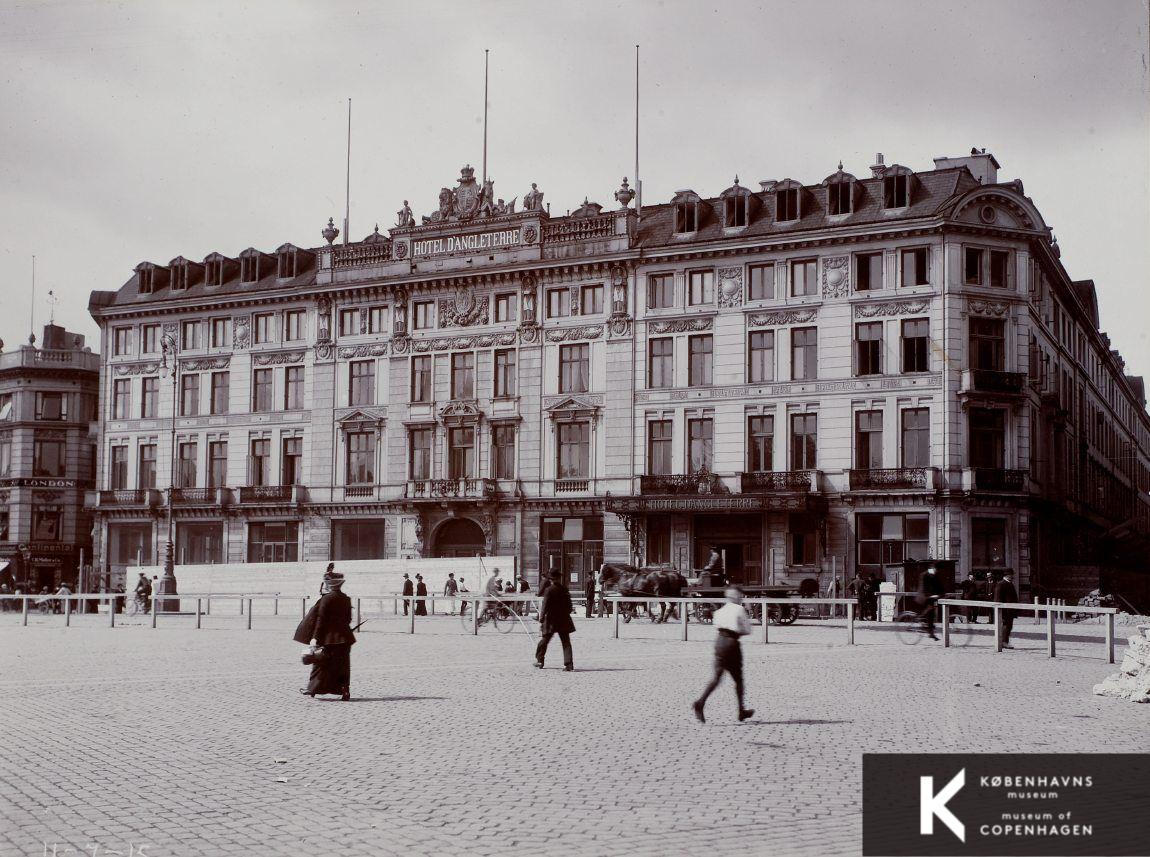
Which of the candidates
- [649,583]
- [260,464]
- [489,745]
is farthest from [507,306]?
[489,745]

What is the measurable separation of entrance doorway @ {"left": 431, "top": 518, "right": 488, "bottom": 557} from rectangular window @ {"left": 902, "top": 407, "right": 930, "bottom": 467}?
18.0m

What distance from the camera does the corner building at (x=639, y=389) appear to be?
50.7 metres

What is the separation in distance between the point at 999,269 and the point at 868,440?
25.9 feet

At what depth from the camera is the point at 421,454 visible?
2350 inches

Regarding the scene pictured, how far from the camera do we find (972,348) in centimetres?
5053

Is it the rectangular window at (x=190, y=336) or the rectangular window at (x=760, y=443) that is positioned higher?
the rectangular window at (x=190, y=336)

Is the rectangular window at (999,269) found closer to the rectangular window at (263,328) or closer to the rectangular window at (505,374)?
the rectangular window at (505,374)

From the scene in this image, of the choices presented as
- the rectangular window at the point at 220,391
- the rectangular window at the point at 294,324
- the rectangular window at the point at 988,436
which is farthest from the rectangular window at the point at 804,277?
the rectangular window at the point at 220,391

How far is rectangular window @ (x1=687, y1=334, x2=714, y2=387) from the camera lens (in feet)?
179

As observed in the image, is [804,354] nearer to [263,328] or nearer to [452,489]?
[452,489]

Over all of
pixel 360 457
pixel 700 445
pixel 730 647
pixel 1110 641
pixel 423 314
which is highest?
pixel 423 314

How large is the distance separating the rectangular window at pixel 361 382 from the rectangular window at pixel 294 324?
122 inches

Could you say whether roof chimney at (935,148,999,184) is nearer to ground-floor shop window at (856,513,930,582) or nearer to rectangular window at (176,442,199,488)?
ground-floor shop window at (856,513,930,582)

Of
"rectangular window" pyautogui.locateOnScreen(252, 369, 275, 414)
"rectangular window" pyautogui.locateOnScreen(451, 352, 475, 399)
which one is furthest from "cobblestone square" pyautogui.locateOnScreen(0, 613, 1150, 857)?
"rectangular window" pyautogui.locateOnScreen(252, 369, 275, 414)
